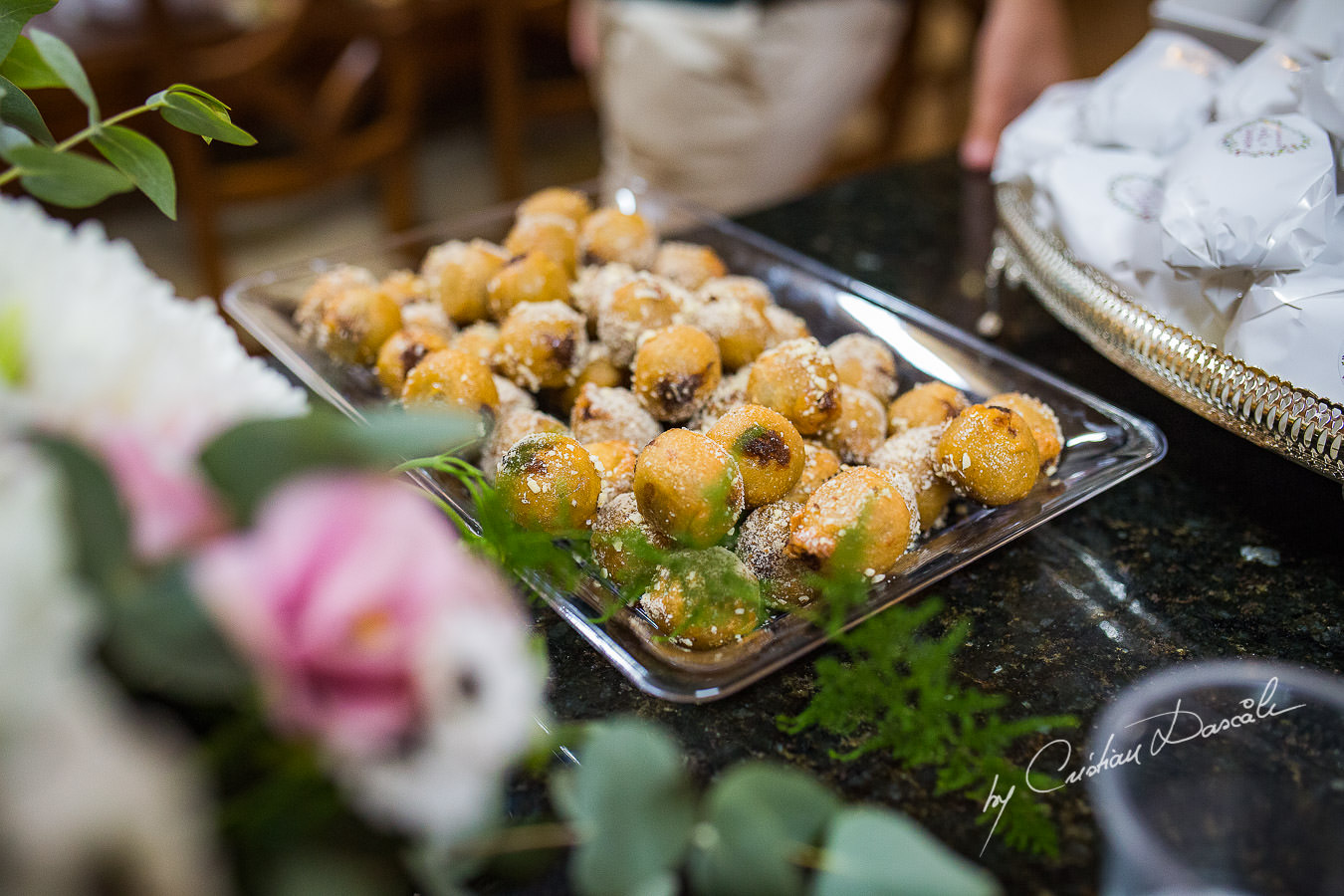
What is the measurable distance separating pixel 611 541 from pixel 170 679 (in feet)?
1.37

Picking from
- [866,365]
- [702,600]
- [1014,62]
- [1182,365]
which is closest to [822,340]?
[866,365]

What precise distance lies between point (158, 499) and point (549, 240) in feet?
2.48

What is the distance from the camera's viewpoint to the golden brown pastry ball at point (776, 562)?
0.67 metres

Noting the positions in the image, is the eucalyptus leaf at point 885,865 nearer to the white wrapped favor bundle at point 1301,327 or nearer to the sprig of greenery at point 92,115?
the sprig of greenery at point 92,115

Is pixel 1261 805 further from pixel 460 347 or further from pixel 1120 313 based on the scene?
pixel 460 347

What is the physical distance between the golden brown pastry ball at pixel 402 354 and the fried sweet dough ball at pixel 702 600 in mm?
371

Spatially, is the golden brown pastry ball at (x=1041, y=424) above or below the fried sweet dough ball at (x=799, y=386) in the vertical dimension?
below

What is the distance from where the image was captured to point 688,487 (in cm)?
67

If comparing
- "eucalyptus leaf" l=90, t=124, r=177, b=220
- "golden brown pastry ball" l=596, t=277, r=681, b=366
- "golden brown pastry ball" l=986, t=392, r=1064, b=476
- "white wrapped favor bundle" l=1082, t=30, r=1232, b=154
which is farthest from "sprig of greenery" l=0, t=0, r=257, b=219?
"white wrapped favor bundle" l=1082, t=30, r=1232, b=154

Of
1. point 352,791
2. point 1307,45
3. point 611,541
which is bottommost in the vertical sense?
point 611,541

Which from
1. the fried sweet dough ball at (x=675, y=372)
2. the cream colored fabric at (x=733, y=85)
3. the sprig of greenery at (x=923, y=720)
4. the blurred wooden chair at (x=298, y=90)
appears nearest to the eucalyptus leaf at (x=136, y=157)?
the fried sweet dough ball at (x=675, y=372)

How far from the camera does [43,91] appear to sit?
2.29 meters

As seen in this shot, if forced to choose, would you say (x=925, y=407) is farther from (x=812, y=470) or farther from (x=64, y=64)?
(x=64, y=64)

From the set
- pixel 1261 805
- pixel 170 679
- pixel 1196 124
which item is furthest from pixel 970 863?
pixel 1196 124
